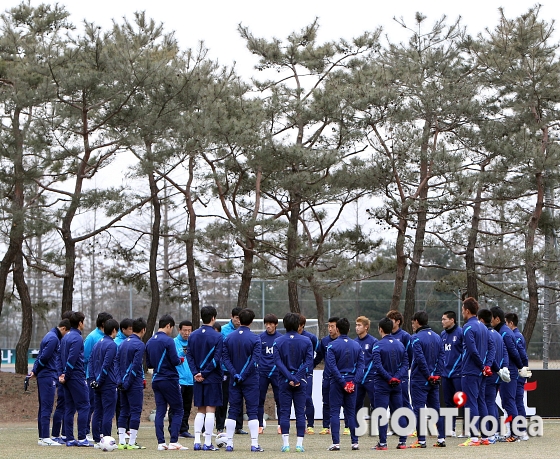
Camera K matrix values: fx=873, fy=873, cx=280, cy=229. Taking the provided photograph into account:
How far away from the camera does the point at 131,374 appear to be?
11086 mm

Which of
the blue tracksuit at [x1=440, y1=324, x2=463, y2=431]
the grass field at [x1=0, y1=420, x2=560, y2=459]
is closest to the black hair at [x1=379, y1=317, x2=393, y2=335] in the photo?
the blue tracksuit at [x1=440, y1=324, x2=463, y2=431]

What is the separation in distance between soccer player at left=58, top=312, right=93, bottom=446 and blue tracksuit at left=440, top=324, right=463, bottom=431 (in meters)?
5.03

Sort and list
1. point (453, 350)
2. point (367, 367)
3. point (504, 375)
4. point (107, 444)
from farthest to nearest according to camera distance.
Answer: point (367, 367), point (453, 350), point (504, 375), point (107, 444)

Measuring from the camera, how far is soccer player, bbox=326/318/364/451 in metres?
11.0

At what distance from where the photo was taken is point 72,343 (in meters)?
11.6

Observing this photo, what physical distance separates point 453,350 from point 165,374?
4.09 m

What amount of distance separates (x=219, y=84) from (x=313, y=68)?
4.08 meters

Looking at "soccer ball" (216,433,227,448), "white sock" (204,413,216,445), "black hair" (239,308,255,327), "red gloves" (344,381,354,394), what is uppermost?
"black hair" (239,308,255,327)

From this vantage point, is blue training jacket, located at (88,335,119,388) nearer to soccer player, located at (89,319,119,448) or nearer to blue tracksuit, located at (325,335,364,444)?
soccer player, located at (89,319,119,448)

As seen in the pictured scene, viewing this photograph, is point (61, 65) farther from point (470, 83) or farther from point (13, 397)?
point (470, 83)

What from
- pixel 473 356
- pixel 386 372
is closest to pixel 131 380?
pixel 386 372

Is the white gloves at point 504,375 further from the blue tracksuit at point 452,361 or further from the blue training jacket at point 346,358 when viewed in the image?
the blue training jacket at point 346,358

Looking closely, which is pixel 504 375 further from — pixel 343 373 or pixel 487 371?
pixel 343 373

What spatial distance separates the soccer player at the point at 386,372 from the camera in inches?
440
